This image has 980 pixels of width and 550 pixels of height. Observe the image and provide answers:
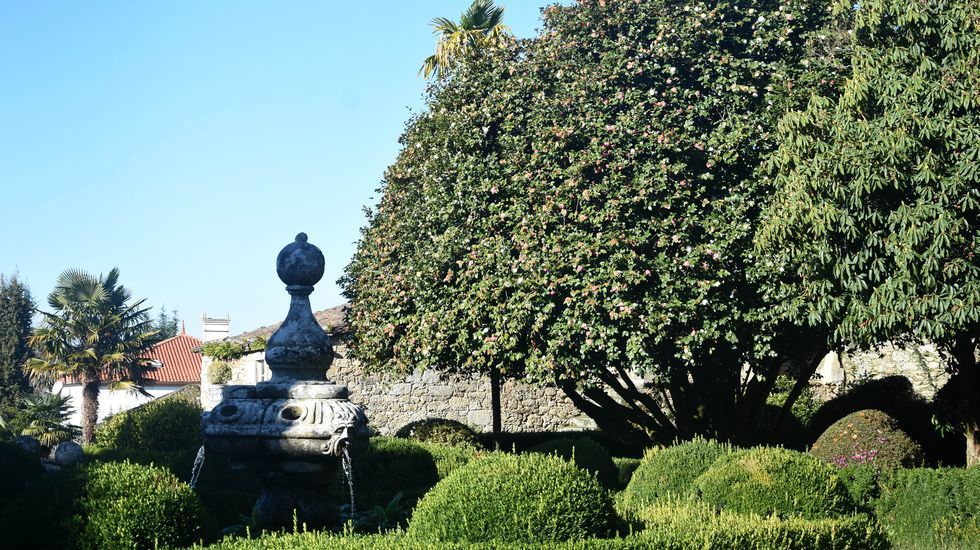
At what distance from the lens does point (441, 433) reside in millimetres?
20188

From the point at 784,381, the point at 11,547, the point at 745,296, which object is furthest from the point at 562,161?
the point at 784,381

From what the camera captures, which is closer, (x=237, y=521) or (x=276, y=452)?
(x=276, y=452)

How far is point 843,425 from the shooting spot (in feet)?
51.0

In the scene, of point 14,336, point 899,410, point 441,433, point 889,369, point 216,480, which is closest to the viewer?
point 216,480

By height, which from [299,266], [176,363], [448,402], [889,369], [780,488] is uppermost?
[176,363]

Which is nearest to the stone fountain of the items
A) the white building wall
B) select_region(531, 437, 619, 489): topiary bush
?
select_region(531, 437, 619, 489): topiary bush

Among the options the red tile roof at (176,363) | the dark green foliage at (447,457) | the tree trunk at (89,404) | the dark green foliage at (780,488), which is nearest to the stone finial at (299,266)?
the dark green foliage at (780,488)

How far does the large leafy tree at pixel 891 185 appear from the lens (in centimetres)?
1221

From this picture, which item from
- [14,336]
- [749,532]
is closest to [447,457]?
[749,532]

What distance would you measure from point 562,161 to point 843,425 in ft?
21.8

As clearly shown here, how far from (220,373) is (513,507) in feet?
76.3

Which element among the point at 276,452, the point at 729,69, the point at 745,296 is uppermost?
the point at 729,69

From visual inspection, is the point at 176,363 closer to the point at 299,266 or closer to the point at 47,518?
the point at 47,518

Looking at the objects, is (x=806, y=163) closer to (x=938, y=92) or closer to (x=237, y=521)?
(x=938, y=92)
